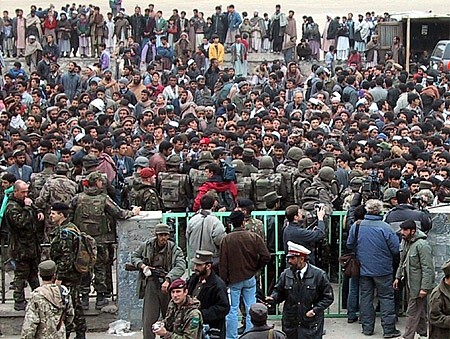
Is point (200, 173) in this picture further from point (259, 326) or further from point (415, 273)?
point (259, 326)

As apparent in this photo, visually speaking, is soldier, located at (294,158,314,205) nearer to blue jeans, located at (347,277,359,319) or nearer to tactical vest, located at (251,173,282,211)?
tactical vest, located at (251,173,282,211)

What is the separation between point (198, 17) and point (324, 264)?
61.1ft

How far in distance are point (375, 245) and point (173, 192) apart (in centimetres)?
314

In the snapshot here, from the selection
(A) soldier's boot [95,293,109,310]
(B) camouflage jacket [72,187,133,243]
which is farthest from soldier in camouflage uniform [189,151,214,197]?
(A) soldier's boot [95,293,109,310]

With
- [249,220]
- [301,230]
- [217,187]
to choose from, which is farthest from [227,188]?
[301,230]

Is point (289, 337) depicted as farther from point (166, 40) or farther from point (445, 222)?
point (166, 40)

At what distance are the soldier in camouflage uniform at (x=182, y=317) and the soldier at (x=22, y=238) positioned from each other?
3.29m

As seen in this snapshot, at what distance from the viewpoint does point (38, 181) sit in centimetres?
Result: 1324

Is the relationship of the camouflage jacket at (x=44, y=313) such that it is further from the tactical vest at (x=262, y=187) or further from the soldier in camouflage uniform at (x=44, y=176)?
the tactical vest at (x=262, y=187)

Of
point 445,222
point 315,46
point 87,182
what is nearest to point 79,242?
point 87,182

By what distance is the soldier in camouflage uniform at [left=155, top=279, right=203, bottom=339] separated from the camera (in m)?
9.36

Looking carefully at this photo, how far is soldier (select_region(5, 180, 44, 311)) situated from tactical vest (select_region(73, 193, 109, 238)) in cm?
47

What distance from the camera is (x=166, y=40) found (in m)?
29.1

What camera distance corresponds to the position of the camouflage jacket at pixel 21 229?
12.1 metres
